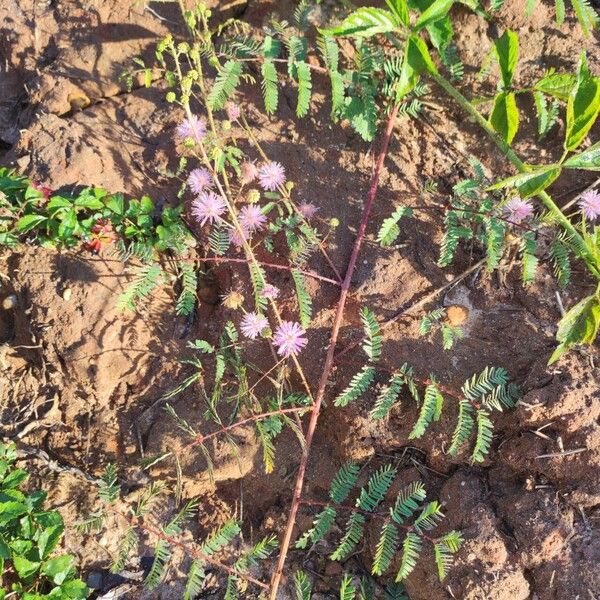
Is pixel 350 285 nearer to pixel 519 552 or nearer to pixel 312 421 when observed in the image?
pixel 312 421

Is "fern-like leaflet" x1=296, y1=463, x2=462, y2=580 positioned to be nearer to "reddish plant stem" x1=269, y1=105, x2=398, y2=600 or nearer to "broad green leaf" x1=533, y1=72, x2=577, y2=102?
"reddish plant stem" x1=269, y1=105, x2=398, y2=600

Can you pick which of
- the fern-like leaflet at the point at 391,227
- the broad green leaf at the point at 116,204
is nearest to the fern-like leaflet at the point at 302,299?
the fern-like leaflet at the point at 391,227

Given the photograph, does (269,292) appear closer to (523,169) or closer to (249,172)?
(249,172)

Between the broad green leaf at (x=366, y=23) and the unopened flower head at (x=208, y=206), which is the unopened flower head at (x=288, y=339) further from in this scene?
the broad green leaf at (x=366, y=23)

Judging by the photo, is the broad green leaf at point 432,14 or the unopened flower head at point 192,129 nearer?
the broad green leaf at point 432,14

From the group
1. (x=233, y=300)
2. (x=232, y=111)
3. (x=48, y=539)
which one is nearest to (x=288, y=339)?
(x=233, y=300)

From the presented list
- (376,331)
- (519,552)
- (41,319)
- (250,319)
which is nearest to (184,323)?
(250,319)

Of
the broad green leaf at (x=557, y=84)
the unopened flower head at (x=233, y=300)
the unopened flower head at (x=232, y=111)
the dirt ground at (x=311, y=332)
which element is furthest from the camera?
the unopened flower head at (x=232, y=111)
